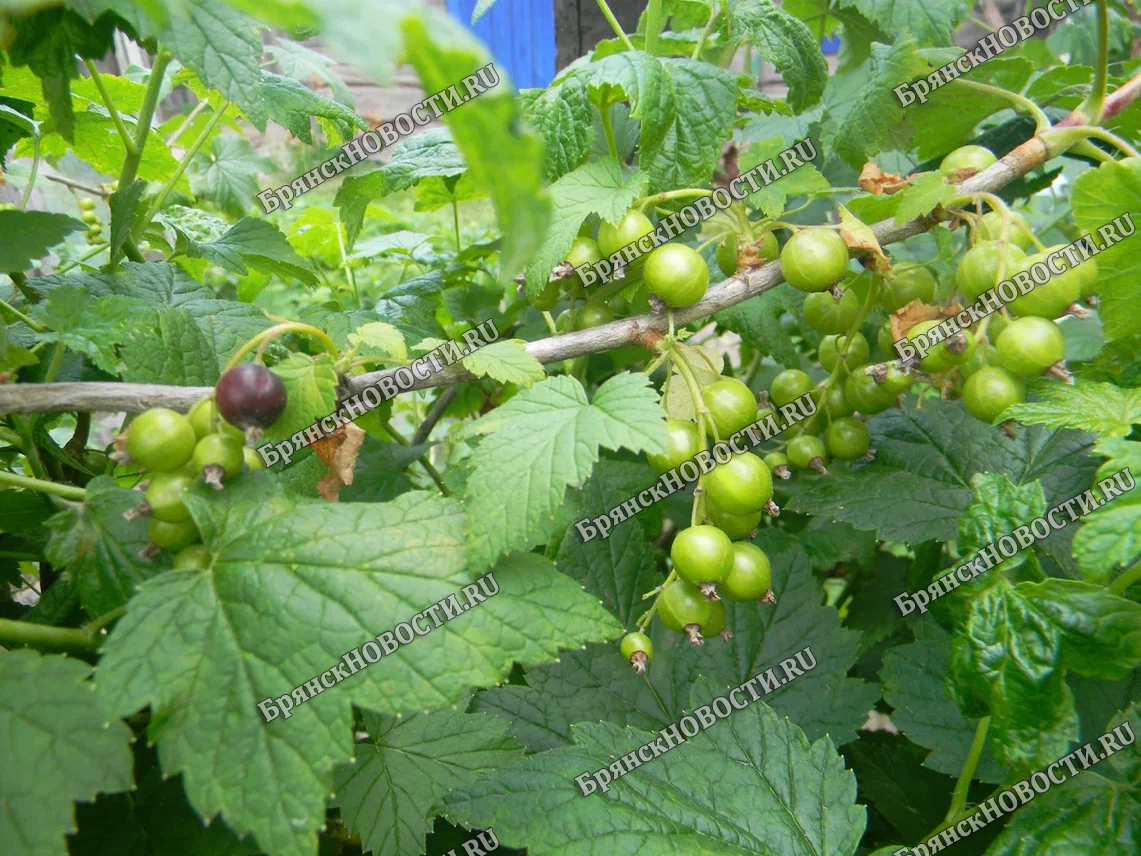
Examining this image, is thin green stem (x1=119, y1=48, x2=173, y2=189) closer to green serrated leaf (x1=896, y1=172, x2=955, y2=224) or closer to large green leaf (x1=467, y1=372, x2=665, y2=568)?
large green leaf (x1=467, y1=372, x2=665, y2=568)

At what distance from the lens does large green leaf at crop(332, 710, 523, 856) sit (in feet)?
2.76

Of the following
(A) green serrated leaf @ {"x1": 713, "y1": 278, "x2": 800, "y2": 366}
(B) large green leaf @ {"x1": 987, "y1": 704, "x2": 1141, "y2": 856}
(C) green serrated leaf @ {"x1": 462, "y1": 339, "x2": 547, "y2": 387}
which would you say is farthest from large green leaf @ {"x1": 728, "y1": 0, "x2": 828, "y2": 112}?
(B) large green leaf @ {"x1": 987, "y1": 704, "x2": 1141, "y2": 856}

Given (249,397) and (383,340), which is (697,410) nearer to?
(383,340)

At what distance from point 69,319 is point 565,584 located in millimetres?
605

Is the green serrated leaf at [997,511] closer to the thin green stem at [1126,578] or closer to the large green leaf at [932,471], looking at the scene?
the thin green stem at [1126,578]

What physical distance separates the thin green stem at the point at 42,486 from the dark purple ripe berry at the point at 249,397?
7.4 inches

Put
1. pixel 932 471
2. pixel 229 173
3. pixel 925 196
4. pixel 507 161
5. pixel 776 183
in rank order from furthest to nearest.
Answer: pixel 229 173, pixel 932 471, pixel 776 183, pixel 925 196, pixel 507 161

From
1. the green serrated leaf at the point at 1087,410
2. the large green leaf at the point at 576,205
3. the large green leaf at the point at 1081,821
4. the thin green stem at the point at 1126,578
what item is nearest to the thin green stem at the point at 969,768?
the large green leaf at the point at 1081,821

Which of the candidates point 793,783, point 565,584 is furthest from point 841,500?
point 565,584

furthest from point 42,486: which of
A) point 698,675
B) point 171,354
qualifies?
point 698,675

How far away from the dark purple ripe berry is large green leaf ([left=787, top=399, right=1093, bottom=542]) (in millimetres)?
733

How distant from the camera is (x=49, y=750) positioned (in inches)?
22.6

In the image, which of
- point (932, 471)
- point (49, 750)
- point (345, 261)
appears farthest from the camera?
point (345, 261)

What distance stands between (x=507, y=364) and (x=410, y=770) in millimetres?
485
